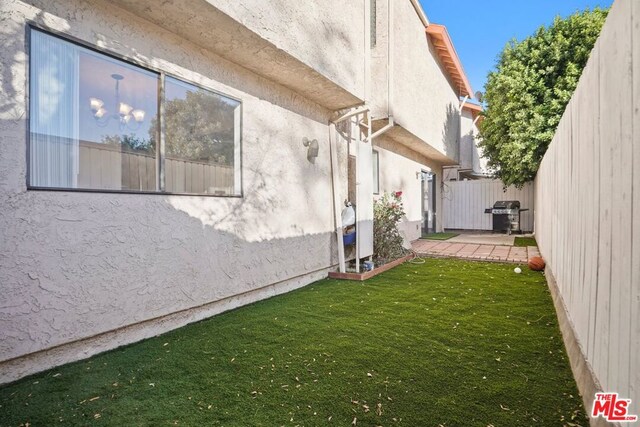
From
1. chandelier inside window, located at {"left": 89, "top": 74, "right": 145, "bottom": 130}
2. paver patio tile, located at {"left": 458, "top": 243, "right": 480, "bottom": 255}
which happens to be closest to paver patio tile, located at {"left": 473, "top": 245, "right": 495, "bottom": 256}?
paver patio tile, located at {"left": 458, "top": 243, "right": 480, "bottom": 255}

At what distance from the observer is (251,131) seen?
488 centimetres

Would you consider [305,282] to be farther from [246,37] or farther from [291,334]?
[246,37]

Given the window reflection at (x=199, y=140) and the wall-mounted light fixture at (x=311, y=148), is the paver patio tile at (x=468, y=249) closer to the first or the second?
the wall-mounted light fixture at (x=311, y=148)

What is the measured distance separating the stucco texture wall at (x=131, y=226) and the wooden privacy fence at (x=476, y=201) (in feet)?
44.3

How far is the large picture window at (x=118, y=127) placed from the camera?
284 cm

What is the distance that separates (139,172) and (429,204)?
47.9 ft

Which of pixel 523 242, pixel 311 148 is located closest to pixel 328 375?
pixel 311 148

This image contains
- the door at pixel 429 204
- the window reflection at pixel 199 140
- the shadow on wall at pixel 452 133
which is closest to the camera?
the window reflection at pixel 199 140

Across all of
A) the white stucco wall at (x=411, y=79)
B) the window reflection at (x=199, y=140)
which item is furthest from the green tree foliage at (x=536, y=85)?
the window reflection at (x=199, y=140)

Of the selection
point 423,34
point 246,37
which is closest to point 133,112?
point 246,37

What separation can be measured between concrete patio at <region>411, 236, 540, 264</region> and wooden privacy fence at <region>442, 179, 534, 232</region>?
625 cm

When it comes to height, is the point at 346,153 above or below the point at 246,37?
below

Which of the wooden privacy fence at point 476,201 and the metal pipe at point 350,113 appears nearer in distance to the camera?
the metal pipe at point 350,113

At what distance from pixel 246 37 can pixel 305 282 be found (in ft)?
13.7
